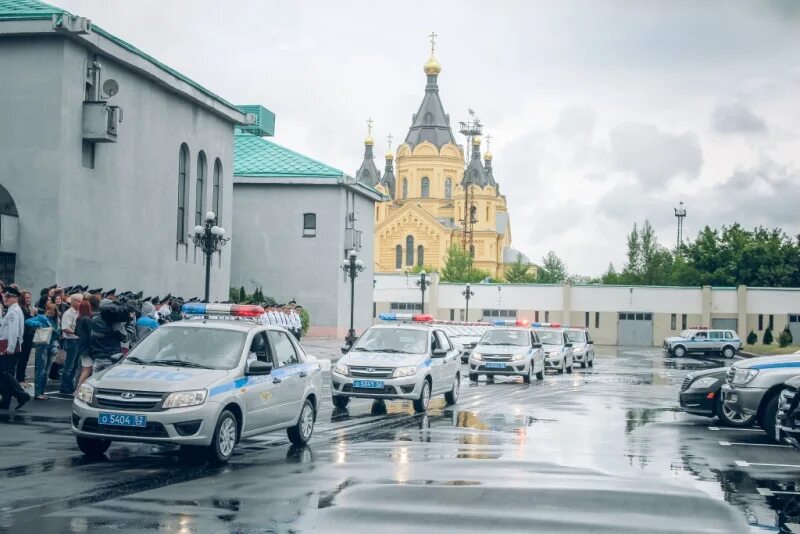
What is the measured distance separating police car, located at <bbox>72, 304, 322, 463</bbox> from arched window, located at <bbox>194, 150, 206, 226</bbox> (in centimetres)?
2711

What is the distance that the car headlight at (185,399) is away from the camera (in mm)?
11289

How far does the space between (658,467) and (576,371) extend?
1033 inches

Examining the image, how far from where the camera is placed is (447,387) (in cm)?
2094

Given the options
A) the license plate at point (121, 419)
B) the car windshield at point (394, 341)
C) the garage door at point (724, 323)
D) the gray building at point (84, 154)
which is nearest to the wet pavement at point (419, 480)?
the license plate at point (121, 419)

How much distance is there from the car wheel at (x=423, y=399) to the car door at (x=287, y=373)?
517 centimetres

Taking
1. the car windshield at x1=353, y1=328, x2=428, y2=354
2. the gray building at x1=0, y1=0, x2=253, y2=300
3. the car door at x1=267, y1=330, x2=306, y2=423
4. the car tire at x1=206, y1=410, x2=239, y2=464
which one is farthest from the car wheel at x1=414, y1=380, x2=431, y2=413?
the gray building at x1=0, y1=0, x2=253, y2=300

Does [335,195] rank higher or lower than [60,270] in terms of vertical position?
higher

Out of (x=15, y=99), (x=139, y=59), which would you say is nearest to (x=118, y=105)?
(x=139, y=59)

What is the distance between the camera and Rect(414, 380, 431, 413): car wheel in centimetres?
1895

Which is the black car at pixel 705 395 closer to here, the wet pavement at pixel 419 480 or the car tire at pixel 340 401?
the wet pavement at pixel 419 480

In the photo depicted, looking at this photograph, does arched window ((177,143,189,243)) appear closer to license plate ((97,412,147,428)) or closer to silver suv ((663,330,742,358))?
license plate ((97,412,147,428))

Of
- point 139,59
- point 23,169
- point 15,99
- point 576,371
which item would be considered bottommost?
point 576,371

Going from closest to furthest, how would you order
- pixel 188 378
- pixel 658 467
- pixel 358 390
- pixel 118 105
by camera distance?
1. pixel 188 378
2. pixel 658 467
3. pixel 358 390
4. pixel 118 105

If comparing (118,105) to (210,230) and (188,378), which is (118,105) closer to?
(210,230)
